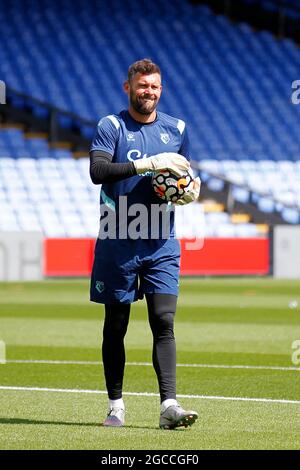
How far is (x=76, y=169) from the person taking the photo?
3022cm

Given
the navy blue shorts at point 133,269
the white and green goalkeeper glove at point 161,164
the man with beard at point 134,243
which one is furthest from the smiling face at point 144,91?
the navy blue shorts at point 133,269

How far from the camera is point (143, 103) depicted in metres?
7.39

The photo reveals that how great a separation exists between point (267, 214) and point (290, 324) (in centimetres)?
1449

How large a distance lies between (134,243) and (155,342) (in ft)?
2.08

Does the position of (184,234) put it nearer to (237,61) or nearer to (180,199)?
(237,61)

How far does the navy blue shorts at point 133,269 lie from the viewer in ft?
24.3

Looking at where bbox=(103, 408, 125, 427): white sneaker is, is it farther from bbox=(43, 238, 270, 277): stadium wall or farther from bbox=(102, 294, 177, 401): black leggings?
bbox=(43, 238, 270, 277): stadium wall

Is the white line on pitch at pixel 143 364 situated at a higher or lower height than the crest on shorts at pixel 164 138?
lower

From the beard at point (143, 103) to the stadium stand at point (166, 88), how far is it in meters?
20.5

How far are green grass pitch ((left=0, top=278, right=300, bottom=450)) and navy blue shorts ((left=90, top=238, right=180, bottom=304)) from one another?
0.82 metres

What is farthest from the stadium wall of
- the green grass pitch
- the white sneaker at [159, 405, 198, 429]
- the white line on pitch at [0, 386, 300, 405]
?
the white sneaker at [159, 405, 198, 429]

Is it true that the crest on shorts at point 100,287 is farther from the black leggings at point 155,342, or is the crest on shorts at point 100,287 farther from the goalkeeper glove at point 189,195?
the goalkeeper glove at point 189,195

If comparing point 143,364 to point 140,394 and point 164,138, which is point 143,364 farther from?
point 164,138
